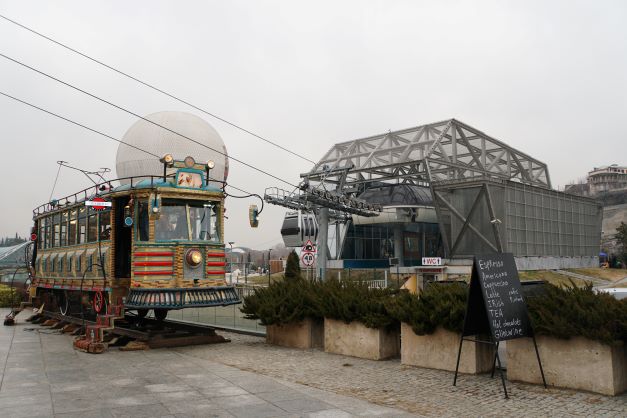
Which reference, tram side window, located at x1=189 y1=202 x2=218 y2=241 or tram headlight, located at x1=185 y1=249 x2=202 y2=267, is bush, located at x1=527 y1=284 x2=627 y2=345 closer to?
tram headlight, located at x1=185 y1=249 x2=202 y2=267

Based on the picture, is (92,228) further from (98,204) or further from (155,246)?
(155,246)

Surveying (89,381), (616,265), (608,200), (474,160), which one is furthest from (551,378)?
(608,200)

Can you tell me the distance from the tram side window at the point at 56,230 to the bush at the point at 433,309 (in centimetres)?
1406

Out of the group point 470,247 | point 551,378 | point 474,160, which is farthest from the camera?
point 474,160

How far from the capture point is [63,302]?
1962 cm

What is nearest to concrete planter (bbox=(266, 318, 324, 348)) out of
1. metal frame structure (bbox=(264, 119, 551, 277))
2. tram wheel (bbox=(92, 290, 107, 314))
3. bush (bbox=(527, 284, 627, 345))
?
tram wheel (bbox=(92, 290, 107, 314))

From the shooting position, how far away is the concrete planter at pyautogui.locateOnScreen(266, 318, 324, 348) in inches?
554

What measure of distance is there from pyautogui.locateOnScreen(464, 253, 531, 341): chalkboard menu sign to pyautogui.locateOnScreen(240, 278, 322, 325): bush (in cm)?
490

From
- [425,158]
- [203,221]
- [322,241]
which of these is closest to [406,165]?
[425,158]

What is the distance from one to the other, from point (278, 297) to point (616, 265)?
221 ft

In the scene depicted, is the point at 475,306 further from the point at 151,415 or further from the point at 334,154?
the point at 334,154

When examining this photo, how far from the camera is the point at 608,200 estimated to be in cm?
14700

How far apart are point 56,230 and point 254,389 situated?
14130 mm

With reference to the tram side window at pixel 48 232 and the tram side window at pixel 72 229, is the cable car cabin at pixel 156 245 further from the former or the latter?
the tram side window at pixel 48 232
